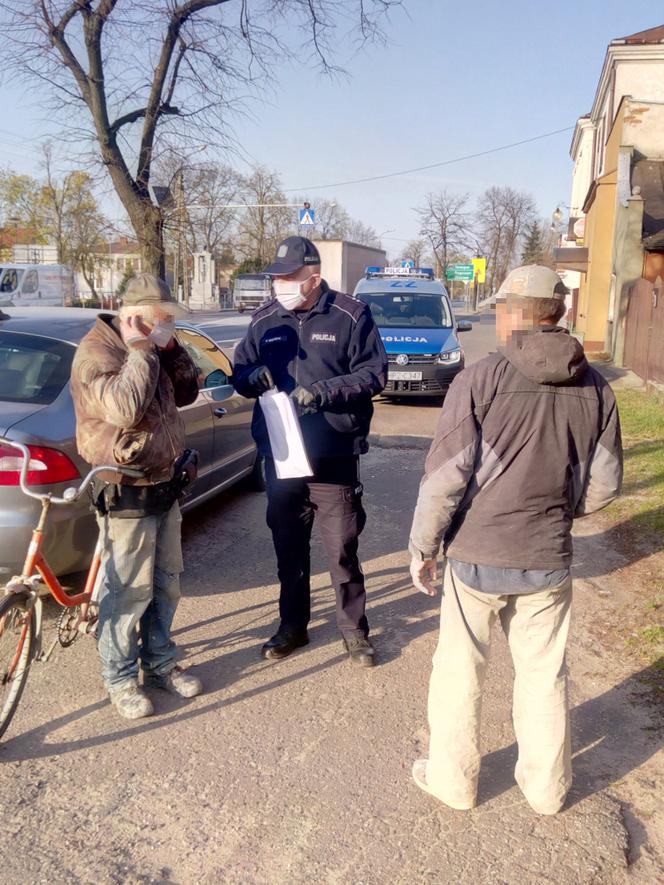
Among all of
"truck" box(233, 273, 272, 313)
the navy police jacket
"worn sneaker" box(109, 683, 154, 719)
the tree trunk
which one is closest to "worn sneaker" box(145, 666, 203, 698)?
"worn sneaker" box(109, 683, 154, 719)

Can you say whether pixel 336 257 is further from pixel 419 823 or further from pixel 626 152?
pixel 419 823

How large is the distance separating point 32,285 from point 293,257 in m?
31.7

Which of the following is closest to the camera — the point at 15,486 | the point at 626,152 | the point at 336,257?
the point at 15,486

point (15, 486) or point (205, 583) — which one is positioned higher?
point (15, 486)

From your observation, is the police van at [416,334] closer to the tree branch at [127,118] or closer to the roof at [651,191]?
the tree branch at [127,118]

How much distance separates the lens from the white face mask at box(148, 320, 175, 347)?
337 cm

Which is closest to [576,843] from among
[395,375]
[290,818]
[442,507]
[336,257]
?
[290,818]

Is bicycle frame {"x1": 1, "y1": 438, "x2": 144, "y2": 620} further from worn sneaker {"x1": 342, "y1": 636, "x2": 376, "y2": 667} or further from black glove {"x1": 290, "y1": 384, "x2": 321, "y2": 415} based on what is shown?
worn sneaker {"x1": 342, "y1": 636, "x2": 376, "y2": 667}

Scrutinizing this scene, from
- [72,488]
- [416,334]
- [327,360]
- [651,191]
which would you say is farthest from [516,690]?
[651,191]

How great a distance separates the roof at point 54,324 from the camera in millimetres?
4957

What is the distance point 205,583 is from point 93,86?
9754mm

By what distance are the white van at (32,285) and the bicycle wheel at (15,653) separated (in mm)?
29747

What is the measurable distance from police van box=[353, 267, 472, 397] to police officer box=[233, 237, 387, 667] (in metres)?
7.37

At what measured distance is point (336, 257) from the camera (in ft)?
162
